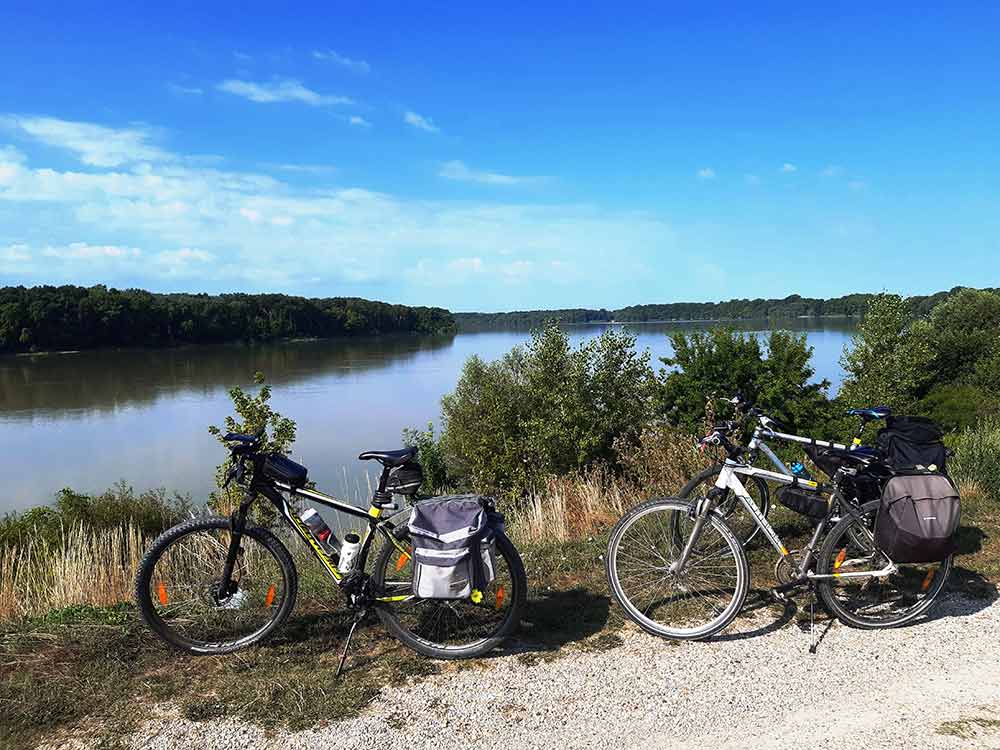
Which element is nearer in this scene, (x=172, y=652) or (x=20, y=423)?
(x=172, y=652)

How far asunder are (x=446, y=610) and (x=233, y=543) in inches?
47.6

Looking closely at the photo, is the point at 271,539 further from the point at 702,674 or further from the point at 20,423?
the point at 20,423

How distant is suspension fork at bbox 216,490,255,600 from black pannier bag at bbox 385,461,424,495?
2.44ft

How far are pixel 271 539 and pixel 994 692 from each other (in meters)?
3.59

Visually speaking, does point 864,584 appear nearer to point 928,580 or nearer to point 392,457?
point 928,580

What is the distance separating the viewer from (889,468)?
12.3 feet

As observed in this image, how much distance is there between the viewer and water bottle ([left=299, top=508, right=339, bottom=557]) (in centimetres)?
360

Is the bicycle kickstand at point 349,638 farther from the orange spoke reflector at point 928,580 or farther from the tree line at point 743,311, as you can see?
the tree line at point 743,311

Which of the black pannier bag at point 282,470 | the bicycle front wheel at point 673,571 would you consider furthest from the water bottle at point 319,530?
the bicycle front wheel at point 673,571

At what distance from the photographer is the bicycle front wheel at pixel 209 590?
11.5ft

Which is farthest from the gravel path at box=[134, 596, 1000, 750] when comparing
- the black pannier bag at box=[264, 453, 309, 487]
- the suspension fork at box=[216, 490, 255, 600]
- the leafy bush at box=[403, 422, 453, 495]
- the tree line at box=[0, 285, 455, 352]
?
the tree line at box=[0, 285, 455, 352]

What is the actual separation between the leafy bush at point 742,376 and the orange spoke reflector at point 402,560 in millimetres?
22008

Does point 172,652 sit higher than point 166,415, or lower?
higher

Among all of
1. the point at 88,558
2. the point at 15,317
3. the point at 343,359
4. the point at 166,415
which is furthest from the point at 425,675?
the point at 15,317
